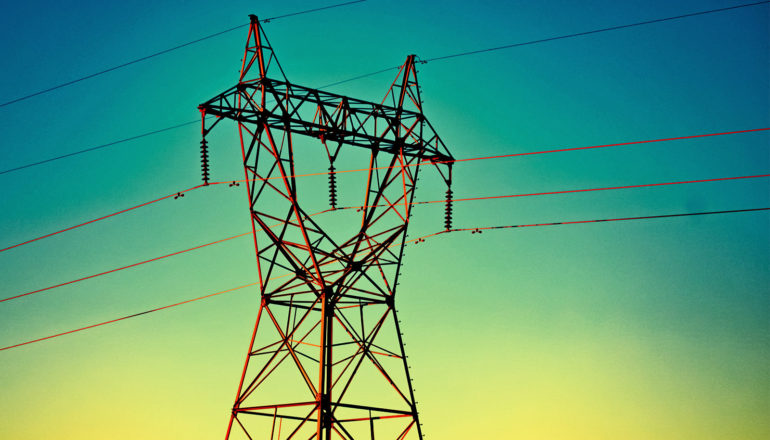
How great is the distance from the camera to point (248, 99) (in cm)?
2316

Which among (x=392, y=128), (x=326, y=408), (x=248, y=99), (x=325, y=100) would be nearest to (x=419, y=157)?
(x=392, y=128)

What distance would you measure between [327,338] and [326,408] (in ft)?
6.99

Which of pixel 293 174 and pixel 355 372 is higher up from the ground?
pixel 293 174

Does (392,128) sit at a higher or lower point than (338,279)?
higher

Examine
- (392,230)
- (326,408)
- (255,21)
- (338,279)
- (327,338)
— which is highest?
(255,21)

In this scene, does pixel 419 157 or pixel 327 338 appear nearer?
pixel 327 338

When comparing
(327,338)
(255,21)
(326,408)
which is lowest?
(326,408)

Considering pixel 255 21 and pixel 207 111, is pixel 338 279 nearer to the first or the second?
pixel 207 111

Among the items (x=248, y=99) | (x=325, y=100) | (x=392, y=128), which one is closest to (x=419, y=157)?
(x=392, y=128)

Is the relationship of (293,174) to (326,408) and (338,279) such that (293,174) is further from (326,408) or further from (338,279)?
(326,408)

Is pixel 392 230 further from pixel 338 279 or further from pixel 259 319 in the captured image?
pixel 259 319

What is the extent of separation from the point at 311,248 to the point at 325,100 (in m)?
4.48

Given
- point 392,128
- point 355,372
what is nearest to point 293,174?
point 392,128

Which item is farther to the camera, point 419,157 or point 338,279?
point 419,157
